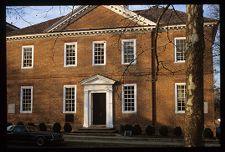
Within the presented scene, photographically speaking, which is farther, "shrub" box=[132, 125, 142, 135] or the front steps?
the front steps

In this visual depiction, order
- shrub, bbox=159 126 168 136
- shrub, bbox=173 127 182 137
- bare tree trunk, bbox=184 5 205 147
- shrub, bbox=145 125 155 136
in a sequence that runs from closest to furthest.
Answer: bare tree trunk, bbox=184 5 205 147
shrub, bbox=173 127 182 137
shrub, bbox=159 126 168 136
shrub, bbox=145 125 155 136

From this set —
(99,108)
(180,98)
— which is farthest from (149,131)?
(99,108)

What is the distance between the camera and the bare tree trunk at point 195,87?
6352mm

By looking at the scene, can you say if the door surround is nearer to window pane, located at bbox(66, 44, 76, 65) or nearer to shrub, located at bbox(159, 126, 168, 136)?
window pane, located at bbox(66, 44, 76, 65)

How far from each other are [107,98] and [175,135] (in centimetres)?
602

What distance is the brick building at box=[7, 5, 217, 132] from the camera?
27.1m

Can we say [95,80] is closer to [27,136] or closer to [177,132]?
Result: [177,132]

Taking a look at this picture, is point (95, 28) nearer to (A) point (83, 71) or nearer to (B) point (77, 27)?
(B) point (77, 27)

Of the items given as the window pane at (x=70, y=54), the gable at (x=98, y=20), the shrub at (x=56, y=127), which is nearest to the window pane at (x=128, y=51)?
the gable at (x=98, y=20)

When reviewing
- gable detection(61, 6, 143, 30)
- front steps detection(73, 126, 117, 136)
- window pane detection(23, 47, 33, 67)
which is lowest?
front steps detection(73, 126, 117, 136)

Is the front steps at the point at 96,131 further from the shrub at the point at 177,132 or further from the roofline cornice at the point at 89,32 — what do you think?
the roofline cornice at the point at 89,32

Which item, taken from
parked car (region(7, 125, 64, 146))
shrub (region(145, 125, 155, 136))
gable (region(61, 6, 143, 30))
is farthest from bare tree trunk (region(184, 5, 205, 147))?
gable (region(61, 6, 143, 30))

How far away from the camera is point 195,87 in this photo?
6.37 meters
